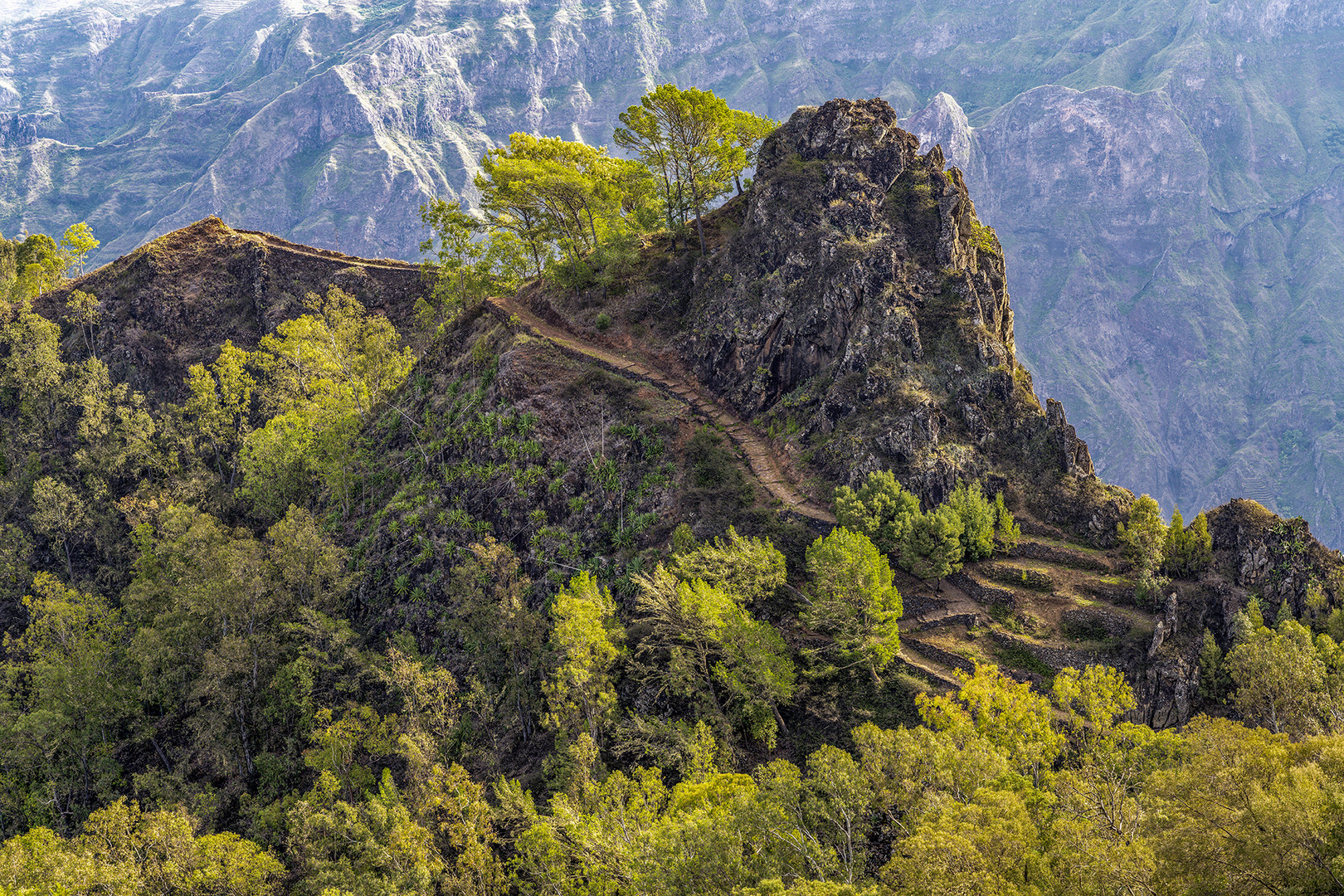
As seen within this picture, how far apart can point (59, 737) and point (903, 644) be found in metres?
62.5

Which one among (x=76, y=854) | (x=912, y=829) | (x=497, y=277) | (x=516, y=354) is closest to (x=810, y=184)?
(x=516, y=354)

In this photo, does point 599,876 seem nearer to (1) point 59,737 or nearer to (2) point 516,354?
(2) point 516,354

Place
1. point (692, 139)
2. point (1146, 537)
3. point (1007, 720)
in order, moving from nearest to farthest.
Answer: point (1007, 720)
point (1146, 537)
point (692, 139)

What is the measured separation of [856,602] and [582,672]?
54.3ft

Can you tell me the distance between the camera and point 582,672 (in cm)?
4141

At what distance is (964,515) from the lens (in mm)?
50531

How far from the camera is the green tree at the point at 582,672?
42312mm

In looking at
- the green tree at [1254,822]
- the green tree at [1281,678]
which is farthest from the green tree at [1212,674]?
the green tree at [1254,822]

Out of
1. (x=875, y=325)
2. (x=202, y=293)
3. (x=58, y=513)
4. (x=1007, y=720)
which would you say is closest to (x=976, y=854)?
(x=1007, y=720)

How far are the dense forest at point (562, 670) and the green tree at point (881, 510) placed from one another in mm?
274

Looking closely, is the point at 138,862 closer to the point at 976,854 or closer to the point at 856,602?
the point at 856,602

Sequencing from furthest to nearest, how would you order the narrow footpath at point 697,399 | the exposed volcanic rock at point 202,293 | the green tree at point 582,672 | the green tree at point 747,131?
the exposed volcanic rock at point 202,293
the green tree at point 747,131
the narrow footpath at point 697,399
the green tree at point 582,672

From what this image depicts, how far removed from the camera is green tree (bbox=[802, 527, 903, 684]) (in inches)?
1735

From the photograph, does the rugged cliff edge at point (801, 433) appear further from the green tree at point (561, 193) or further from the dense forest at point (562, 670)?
the green tree at point (561, 193)
